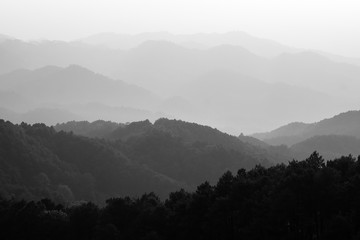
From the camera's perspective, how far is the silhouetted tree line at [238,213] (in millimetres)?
55969

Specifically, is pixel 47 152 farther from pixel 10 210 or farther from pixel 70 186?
pixel 10 210

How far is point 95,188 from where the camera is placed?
6452 inches

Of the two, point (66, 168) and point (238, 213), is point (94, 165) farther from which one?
point (238, 213)

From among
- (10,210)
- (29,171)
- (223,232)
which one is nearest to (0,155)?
(29,171)

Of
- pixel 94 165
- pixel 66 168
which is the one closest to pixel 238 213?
pixel 66 168

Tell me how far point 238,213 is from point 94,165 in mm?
118236

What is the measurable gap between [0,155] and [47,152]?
58.8 ft

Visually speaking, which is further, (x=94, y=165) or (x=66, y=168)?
(x=94, y=165)

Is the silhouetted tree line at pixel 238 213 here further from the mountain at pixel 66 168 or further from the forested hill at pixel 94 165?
the mountain at pixel 66 168

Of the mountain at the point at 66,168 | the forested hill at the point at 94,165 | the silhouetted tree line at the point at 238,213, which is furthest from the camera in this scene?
the forested hill at the point at 94,165

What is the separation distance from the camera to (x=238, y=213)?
60781 millimetres

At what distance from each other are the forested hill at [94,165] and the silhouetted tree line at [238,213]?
64558 millimetres

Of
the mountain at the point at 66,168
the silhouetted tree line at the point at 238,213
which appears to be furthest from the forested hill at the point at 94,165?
the silhouetted tree line at the point at 238,213

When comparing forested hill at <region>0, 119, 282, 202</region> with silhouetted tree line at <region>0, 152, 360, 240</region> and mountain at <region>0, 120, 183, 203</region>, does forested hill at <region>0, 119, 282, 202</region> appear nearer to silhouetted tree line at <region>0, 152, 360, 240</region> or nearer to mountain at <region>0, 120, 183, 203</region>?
mountain at <region>0, 120, 183, 203</region>
